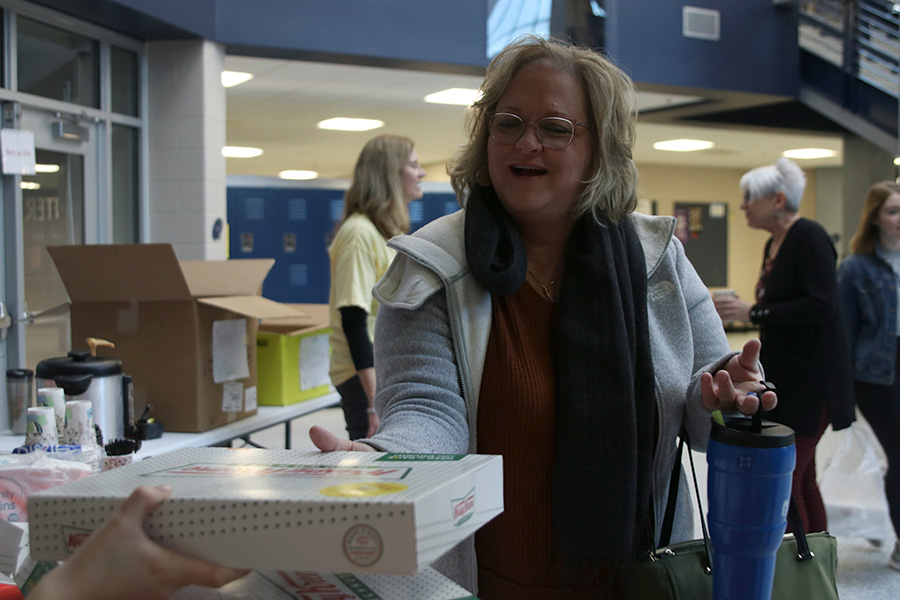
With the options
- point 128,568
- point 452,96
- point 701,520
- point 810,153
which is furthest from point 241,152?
point 128,568

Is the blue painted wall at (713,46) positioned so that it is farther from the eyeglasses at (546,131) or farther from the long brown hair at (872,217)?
the eyeglasses at (546,131)

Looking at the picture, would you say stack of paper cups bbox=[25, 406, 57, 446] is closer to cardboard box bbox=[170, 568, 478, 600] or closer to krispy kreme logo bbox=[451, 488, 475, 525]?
cardboard box bbox=[170, 568, 478, 600]

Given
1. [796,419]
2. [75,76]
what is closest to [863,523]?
[796,419]

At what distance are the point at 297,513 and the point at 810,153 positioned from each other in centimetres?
1381

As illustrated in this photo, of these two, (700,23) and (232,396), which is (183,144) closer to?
(232,396)

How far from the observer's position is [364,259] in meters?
2.80

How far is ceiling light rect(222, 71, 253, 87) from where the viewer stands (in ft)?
22.7

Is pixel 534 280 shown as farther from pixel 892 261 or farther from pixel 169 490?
pixel 892 261

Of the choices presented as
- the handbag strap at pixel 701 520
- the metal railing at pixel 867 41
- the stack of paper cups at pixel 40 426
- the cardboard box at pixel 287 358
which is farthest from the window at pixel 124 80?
the metal railing at pixel 867 41

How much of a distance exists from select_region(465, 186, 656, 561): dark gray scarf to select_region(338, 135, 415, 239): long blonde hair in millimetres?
1553

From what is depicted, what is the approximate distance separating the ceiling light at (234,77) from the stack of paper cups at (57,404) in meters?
5.53

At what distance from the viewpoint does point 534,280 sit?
1.42 m

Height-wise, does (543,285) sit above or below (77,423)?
above

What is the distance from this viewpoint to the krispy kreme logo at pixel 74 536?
30.7 inches
